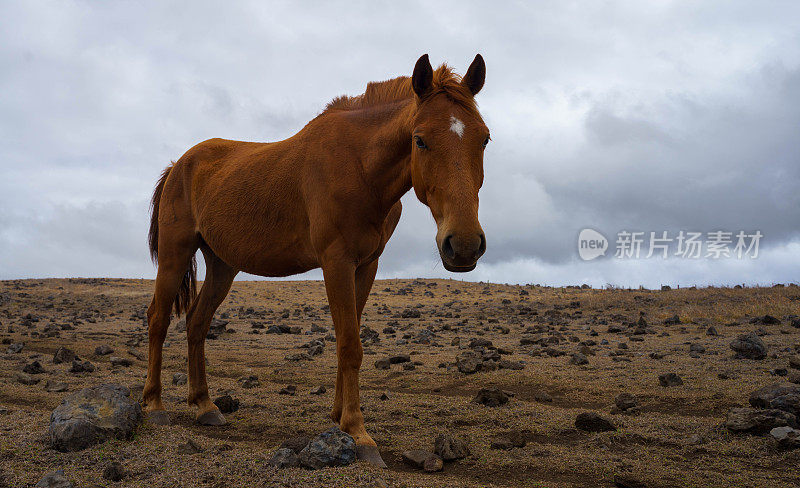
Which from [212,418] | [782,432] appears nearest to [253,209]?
[212,418]

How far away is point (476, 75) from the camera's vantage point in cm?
418

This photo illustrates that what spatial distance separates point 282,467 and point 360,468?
0.57 m

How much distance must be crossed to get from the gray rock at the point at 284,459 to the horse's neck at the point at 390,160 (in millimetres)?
2115

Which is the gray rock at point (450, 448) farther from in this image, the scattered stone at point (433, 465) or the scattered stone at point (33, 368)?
the scattered stone at point (33, 368)

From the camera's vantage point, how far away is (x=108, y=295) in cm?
2728

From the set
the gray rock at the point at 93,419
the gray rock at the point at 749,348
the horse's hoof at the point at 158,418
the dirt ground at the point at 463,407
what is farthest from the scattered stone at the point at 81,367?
the gray rock at the point at 749,348

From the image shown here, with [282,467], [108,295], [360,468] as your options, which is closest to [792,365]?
[360,468]

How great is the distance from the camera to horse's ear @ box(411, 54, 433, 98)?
3.91 m

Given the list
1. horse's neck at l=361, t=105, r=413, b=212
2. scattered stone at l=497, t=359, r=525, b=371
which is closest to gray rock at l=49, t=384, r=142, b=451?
horse's neck at l=361, t=105, r=413, b=212

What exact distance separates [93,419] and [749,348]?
8.65 metres

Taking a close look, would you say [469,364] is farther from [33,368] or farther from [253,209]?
[33,368]

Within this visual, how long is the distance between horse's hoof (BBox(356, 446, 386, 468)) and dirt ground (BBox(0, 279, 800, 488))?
0.16 meters

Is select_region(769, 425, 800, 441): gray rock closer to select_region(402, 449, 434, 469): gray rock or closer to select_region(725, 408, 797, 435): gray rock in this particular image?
select_region(725, 408, 797, 435): gray rock

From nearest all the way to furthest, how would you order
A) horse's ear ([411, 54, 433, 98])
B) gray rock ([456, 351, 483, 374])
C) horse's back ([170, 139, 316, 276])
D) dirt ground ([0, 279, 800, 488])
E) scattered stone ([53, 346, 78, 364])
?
1. dirt ground ([0, 279, 800, 488])
2. horse's ear ([411, 54, 433, 98])
3. horse's back ([170, 139, 316, 276])
4. gray rock ([456, 351, 483, 374])
5. scattered stone ([53, 346, 78, 364])
